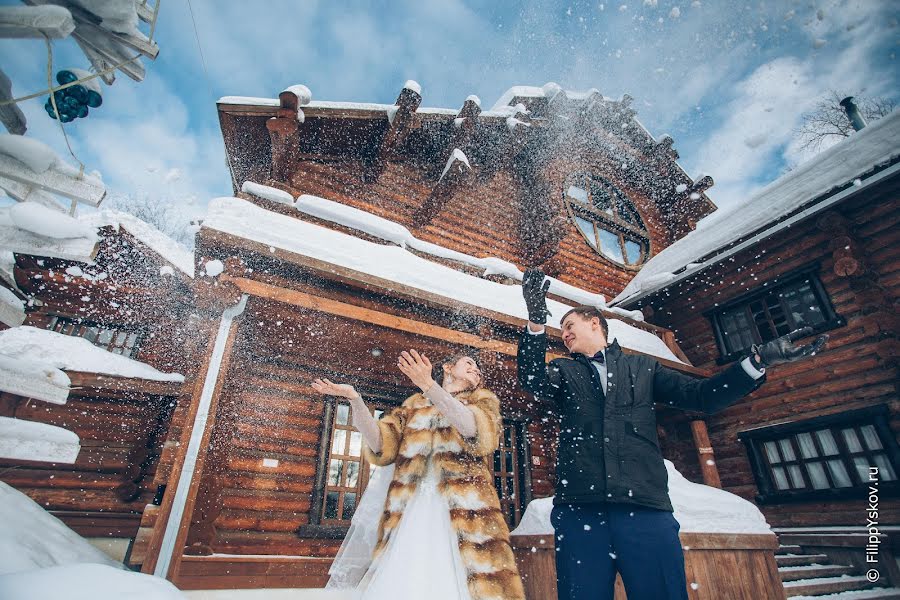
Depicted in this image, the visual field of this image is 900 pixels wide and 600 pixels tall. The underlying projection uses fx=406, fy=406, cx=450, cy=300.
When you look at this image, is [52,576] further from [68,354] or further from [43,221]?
[68,354]

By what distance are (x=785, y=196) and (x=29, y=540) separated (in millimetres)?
9356

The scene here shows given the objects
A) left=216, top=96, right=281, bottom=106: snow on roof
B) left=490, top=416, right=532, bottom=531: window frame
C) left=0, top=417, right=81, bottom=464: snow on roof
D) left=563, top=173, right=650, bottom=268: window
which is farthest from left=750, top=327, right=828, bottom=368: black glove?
left=563, top=173, right=650, bottom=268: window

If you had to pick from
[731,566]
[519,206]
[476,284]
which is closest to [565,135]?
[519,206]

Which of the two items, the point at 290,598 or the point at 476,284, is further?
the point at 476,284

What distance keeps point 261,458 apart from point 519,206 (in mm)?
7138

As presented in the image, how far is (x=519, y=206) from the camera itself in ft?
30.7

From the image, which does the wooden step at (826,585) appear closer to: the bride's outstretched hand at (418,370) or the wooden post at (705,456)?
the wooden post at (705,456)

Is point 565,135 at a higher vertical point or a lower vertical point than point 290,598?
higher

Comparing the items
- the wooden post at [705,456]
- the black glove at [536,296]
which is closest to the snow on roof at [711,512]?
the wooden post at [705,456]

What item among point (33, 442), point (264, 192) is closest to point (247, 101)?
point (264, 192)

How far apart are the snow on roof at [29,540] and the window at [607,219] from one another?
9780 millimetres

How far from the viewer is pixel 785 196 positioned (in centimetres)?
681

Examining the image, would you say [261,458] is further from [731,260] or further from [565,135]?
[565,135]

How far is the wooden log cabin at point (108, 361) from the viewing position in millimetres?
7234
